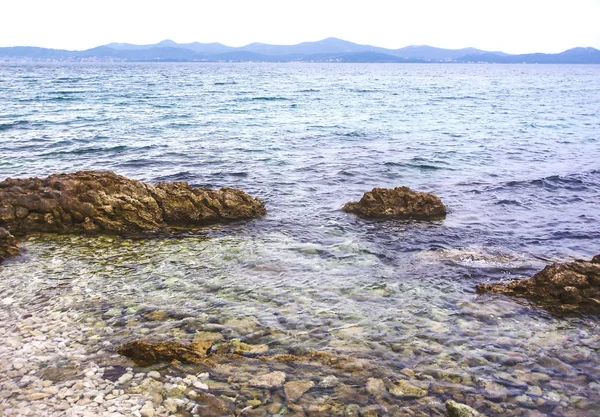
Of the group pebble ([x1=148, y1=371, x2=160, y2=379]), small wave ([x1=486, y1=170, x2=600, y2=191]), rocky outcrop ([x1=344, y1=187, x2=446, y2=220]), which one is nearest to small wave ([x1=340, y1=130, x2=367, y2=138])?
small wave ([x1=486, y1=170, x2=600, y2=191])

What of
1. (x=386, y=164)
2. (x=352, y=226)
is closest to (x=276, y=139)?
(x=386, y=164)

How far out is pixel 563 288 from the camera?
9.91 metres

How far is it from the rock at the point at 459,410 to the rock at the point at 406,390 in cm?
51

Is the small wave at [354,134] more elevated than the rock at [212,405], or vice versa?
the small wave at [354,134]

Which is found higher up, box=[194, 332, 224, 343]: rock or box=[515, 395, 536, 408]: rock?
box=[194, 332, 224, 343]: rock

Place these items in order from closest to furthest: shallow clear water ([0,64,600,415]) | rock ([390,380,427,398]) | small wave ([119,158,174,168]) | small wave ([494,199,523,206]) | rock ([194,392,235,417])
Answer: rock ([194,392,235,417]) → rock ([390,380,427,398]) → shallow clear water ([0,64,600,415]) → small wave ([494,199,523,206]) → small wave ([119,158,174,168])

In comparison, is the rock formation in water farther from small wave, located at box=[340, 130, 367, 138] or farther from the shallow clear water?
small wave, located at box=[340, 130, 367, 138]

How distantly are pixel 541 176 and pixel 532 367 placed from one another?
16902 mm

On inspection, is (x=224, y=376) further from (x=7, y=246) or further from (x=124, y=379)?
(x=7, y=246)

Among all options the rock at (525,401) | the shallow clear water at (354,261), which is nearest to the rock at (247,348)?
the shallow clear water at (354,261)

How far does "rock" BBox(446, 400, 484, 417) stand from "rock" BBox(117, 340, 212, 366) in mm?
3551

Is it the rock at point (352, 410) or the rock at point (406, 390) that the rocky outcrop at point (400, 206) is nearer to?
the rock at point (406, 390)

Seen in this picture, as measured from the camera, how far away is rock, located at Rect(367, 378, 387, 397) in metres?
7.12

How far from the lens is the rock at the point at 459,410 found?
21.4 feet
